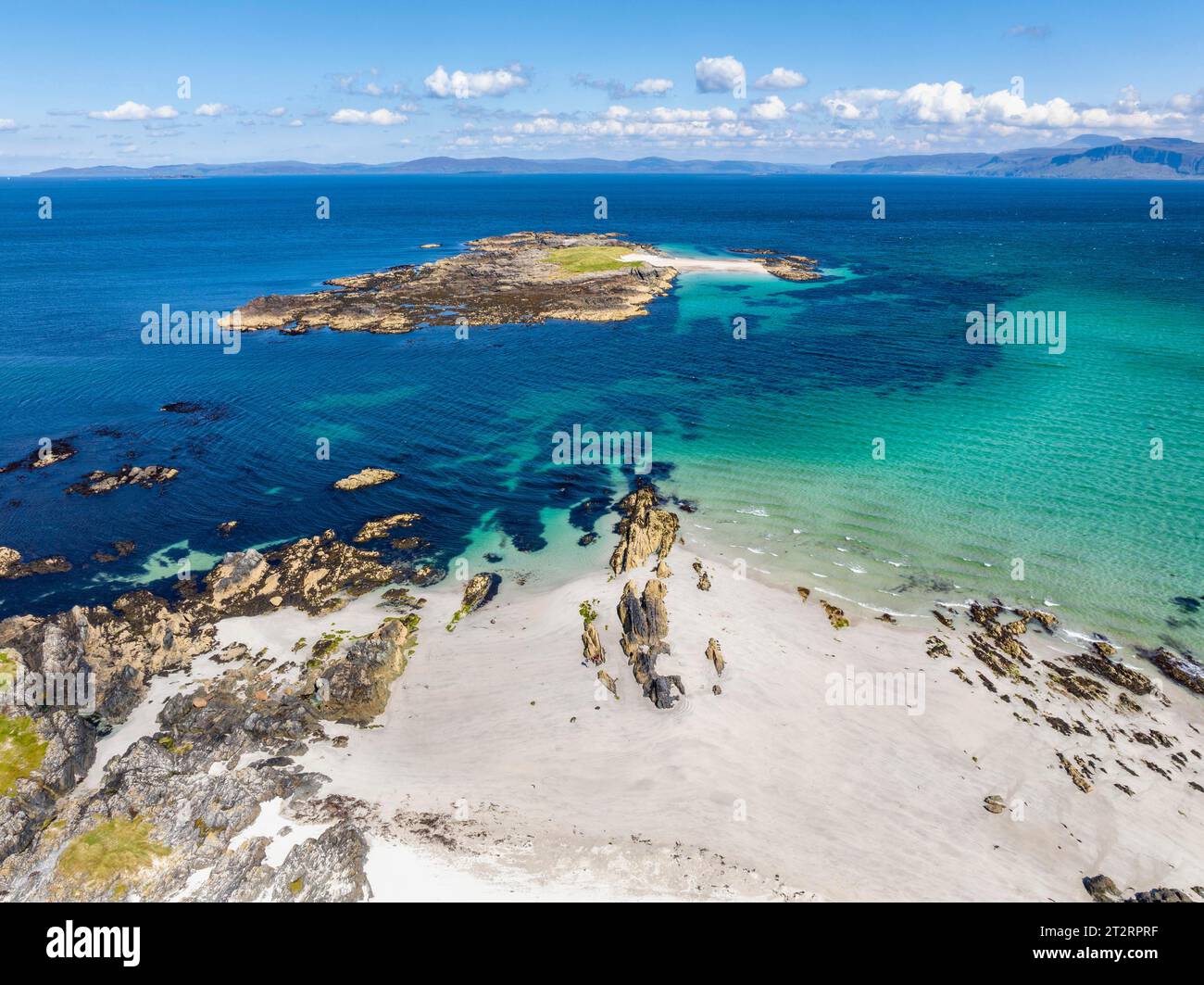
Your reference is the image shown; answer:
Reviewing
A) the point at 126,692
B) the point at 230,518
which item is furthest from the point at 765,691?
the point at 230,518

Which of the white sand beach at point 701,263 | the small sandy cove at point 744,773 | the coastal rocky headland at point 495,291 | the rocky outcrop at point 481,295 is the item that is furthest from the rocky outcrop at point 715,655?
the white sand beach at point 701,263

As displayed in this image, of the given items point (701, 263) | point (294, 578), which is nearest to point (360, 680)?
point (294, 578)

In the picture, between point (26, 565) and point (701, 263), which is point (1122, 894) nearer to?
point (26, 565)

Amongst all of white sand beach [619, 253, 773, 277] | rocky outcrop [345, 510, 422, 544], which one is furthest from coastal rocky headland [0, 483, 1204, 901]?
white sand beach [619, 253, 773, 277]

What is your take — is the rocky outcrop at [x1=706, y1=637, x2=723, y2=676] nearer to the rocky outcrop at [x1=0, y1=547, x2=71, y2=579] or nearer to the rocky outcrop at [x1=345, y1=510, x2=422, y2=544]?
the rocky outcrop at [x1=345, y1=510, x2=422, y2=544]
